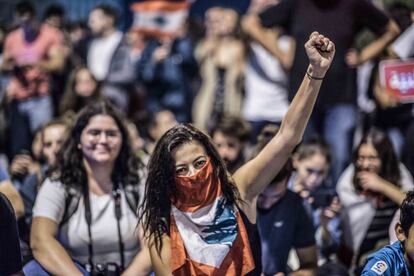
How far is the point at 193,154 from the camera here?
5.37 m

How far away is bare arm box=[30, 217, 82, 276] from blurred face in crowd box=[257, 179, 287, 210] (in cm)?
110

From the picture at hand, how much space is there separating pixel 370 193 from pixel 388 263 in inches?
82.1

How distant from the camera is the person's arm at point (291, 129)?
5074mm

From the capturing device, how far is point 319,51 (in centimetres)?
507

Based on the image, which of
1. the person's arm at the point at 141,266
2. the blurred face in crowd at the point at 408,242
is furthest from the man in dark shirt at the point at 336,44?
the blurred face in crowd at the point at 408,242

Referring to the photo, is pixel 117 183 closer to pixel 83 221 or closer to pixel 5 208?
pixel 83 221

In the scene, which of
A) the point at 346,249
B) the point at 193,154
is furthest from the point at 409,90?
the point at 193,154

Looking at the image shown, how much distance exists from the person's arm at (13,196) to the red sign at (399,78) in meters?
3.10

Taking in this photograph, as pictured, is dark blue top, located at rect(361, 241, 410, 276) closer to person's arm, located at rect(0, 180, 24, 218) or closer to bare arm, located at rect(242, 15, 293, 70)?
person's arm, located at rect(0, 180, 24, 218)

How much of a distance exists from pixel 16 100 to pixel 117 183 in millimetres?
4109

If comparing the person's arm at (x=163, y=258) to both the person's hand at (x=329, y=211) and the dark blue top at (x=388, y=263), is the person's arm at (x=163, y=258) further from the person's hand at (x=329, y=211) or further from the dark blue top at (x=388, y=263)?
the person's hand at (x=329, y=211)

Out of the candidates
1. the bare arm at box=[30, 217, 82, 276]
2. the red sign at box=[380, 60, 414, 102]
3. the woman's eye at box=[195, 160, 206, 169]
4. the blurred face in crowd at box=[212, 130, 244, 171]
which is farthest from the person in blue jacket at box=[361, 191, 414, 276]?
the red sign at box=[380, 60, 414, 102]

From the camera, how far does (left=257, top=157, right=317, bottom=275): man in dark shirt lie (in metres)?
6.23

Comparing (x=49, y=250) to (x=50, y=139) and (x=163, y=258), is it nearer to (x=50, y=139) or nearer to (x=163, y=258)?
(x=163, y=258)
